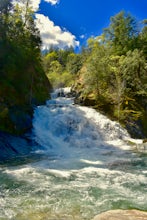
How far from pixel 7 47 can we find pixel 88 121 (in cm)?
1208

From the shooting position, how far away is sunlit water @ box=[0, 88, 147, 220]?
9172mm

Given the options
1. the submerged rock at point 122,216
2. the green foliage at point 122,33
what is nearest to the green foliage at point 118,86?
the green foliage at point 122,33

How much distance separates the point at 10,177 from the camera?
43.2ft

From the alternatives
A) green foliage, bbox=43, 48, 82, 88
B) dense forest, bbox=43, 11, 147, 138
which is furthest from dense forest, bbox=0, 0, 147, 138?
green foliage, bbox=43, 48, 82, 88

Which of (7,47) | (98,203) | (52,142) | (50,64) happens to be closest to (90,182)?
(98,203)

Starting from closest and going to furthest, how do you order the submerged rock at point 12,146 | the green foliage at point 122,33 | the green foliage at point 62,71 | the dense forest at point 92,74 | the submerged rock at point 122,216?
the submerged rock at point 122,216 < the submerged rock at point 12,146 < the dense forest at point 92,74 < the green foliage at point 122,33 < the green foliage at point 62,71

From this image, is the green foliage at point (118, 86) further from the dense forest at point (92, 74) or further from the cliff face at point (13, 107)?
the cliff face at point (13, 107)

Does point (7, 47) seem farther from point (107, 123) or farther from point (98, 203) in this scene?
point (98, 203)

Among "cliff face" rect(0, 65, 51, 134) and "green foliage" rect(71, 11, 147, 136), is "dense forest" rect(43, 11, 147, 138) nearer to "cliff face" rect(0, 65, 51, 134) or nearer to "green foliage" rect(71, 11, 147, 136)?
"green foliage" rect(71, 11, 147, 136)

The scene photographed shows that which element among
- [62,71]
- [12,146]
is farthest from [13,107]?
[62,71]

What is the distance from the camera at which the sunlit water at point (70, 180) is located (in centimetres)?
917

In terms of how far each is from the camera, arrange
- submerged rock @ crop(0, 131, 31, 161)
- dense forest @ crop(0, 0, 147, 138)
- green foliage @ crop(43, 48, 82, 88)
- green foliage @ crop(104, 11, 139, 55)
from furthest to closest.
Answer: green foliage @ crop(43, 48, 82, 88)
green foliage @ crop(104, 11, 139, 55)
dense forest @ crop(0, 0, 147, 138)
submerged rock @ crop(0, 131, 31, 161)

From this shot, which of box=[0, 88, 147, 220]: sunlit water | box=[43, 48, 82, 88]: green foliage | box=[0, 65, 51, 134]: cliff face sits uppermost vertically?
box=[43, 48, 82, 88]: green foliage

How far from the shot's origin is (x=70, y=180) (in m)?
13.1
